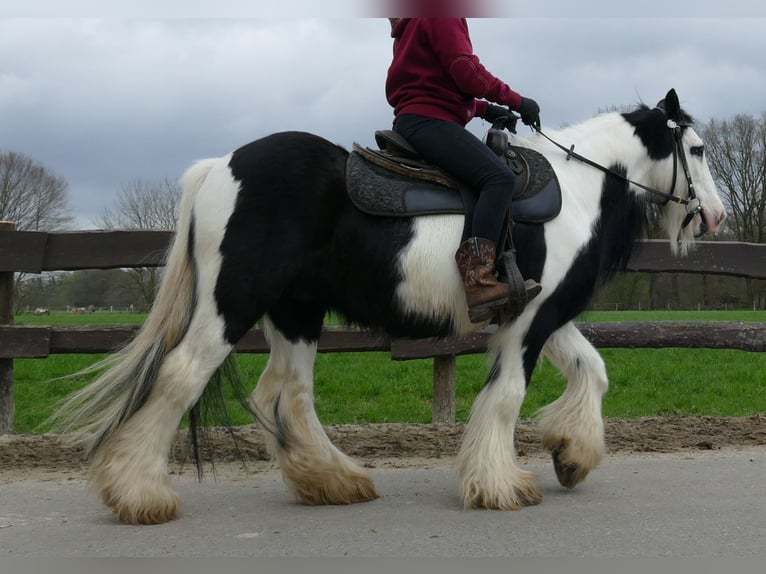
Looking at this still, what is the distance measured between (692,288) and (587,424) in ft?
101

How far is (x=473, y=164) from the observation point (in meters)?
4.45

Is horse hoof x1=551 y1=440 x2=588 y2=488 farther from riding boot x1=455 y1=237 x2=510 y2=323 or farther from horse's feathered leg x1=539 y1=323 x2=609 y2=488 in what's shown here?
riding boot x1=455 y1=237 x2=510 y2=323

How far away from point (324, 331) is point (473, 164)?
2.83 m

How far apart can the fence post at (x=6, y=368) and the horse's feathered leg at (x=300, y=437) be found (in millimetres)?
2920

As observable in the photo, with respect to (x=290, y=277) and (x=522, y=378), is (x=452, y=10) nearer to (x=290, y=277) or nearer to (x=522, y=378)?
(x=290, y=277)

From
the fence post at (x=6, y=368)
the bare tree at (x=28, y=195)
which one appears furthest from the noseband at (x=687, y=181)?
the bare tree at (x=28, y=195)

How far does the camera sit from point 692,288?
1316 inches

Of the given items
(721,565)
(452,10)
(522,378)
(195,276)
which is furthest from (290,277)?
(721,565)

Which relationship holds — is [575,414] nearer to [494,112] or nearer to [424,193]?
[424,193]

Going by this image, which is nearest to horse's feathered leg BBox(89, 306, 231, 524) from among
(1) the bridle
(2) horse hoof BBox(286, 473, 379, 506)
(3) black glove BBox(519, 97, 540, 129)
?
(2) horse hoof BBox(286, 473, 379, 506)

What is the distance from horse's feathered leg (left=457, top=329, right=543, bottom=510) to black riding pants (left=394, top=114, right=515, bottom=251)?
64 centimetres

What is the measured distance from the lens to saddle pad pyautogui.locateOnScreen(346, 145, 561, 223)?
14.4 ft

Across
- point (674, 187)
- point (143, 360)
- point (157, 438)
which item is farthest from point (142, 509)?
point (674, 187)

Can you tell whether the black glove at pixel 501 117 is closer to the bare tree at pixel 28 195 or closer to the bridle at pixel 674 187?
the bridle at pixel 674 187
